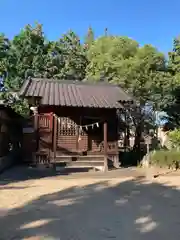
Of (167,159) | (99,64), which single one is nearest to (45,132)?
(167,159)

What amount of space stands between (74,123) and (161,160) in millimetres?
5251

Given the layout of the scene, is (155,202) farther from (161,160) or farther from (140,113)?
(140,113)

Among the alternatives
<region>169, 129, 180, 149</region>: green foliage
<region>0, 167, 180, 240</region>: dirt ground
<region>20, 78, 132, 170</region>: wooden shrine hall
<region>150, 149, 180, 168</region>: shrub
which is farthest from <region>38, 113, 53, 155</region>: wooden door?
<region>169, 129, 180, 149</region>: green foliage

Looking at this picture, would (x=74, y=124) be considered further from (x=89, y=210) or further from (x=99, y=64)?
(x=89, y=210)

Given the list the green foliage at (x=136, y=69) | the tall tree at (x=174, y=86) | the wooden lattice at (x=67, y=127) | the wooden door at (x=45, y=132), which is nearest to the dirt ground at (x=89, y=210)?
the wooden door at (x=45, y=132)

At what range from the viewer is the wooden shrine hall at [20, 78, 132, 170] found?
1688 cm

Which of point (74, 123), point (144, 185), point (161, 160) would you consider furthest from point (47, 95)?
point (144, 185)

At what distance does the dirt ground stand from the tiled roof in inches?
255

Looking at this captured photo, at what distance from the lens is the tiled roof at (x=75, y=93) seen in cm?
1716

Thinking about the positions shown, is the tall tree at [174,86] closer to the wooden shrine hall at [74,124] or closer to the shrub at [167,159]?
the wooden shrine hall at [74,124]

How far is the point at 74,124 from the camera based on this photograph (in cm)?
1788

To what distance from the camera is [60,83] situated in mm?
20891

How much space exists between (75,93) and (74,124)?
226 centimetres

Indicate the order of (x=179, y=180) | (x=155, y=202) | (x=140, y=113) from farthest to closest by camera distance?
(x=140, y=113)
(x=179, y=180)
(x=155, y=202)
